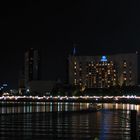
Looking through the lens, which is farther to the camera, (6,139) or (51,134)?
(51,134)

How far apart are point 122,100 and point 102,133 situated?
339 ft

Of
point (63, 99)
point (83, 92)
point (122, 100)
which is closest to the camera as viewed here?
point (122, 100)

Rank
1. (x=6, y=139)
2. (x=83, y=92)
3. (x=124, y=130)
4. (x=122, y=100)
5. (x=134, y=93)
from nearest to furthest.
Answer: (x=6, y=139)
(x=124, y=130)
(x=122, y=100)
(x=134, y=93)
(x=83, y=92)

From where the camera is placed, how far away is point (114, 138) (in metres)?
39.2

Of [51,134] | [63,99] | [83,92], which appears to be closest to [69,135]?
[51,134]

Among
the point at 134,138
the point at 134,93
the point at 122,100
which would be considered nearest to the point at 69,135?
the point at 134,138

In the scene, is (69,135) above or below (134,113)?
below

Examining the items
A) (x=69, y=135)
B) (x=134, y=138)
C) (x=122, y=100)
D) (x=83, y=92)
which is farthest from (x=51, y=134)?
(x=83, y=92)

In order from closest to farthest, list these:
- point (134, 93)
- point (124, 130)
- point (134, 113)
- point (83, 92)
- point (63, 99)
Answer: point (134, 113)
point (124, 130)
point (63, 99)
point (134, 93)
point (83, 92)

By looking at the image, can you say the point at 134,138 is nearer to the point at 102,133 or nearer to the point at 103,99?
the point at 102,133

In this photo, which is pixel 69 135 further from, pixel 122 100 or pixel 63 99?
pixel 63 99

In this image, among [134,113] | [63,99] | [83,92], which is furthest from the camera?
[83,92]

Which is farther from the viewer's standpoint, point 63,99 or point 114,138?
point 63,99

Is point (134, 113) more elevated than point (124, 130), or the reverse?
point (134, 113)
